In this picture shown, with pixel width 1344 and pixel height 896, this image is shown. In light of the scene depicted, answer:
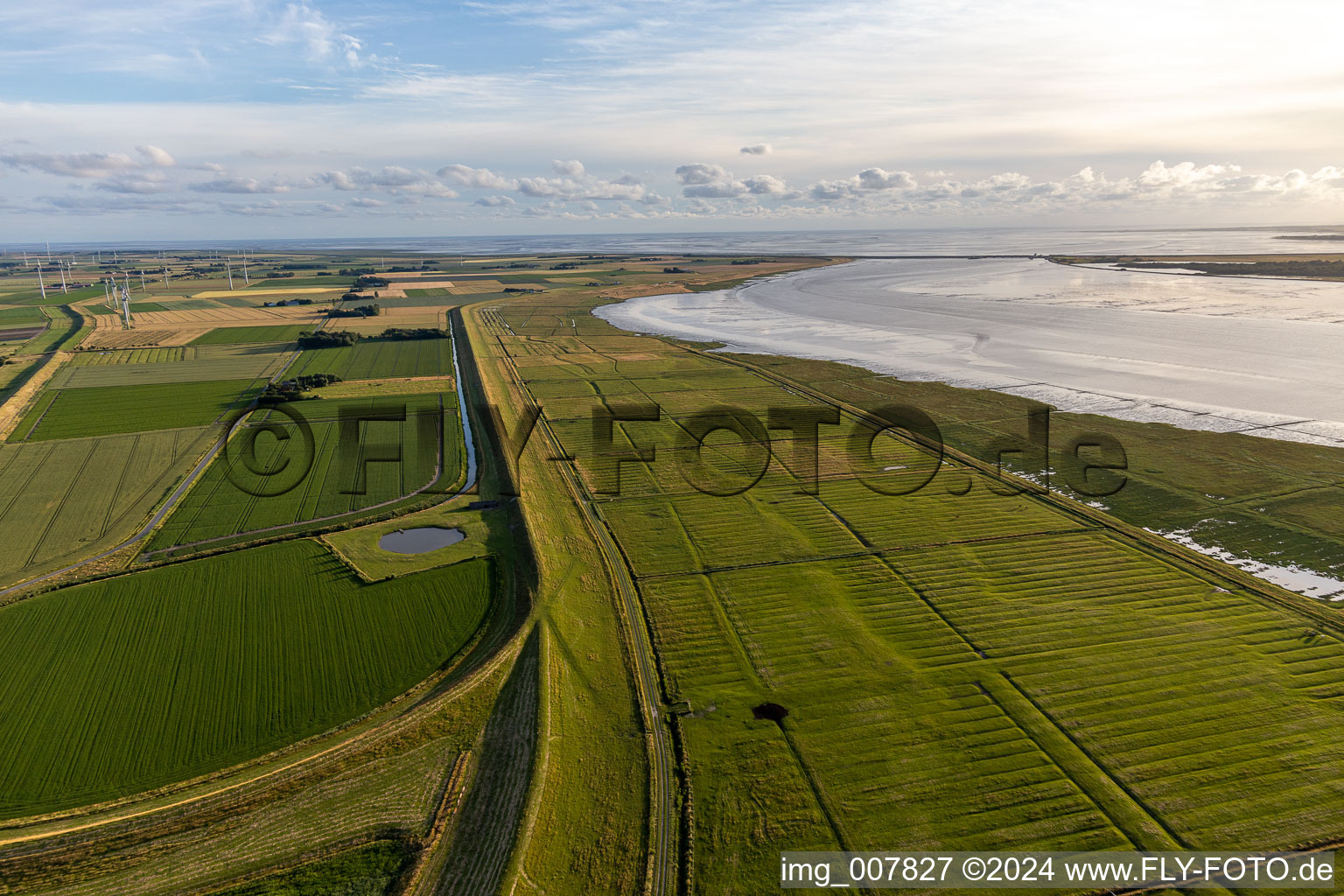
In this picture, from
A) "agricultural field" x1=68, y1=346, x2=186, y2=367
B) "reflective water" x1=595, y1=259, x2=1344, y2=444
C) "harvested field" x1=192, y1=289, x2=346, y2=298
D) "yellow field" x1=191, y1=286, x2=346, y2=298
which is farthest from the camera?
"yellow field" x1=191, y1=286, x2=346, y2=298

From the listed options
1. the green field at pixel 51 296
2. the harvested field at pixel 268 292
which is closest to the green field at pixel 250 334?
the harvested field at pixel 268 292

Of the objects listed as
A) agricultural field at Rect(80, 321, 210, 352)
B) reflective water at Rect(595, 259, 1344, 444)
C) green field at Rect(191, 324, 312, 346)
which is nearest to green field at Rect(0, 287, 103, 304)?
agricultural field at Rect(80, 321, 210, 352)

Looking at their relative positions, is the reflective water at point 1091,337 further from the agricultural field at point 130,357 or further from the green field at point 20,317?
the green field at point 20,317

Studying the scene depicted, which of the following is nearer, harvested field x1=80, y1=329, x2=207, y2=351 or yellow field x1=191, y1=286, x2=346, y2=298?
harvested field x1=80, y1=329, x2=207, y2=351

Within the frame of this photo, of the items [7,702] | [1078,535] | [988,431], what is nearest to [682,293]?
[988,431]

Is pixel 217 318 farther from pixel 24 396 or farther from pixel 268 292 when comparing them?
pixel 24 396

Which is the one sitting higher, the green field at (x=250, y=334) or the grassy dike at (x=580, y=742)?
the green field at (x=250, y=334)

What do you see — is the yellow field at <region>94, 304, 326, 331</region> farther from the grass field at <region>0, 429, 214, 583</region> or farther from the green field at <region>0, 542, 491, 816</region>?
the green field at <region>0, 542, 491, 816</region>
